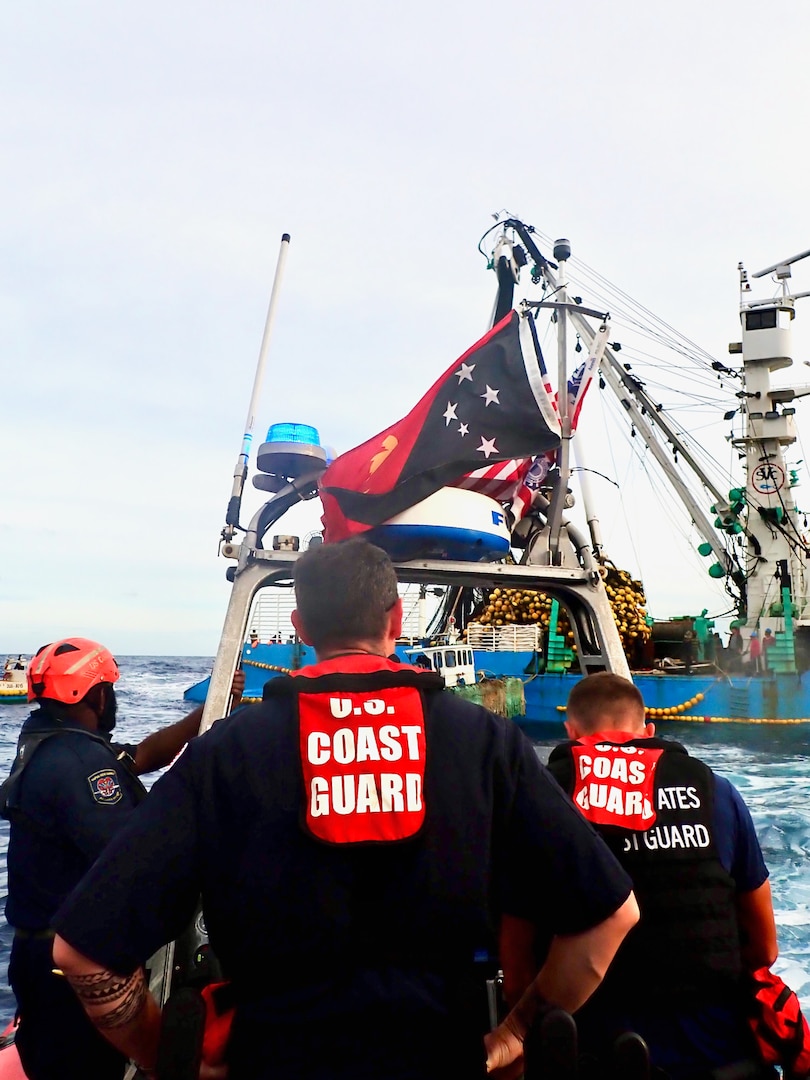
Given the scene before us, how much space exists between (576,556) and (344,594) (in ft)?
8.78

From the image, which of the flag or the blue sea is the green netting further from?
the flag

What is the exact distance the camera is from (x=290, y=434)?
13.0 ft

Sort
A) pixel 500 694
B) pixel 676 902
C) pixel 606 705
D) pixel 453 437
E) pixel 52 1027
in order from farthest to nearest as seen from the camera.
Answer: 1. pixel 500 694
2. pixel 453 437
3. pixel 52 1027
4. pixel 606 705
5. pixel 676 902

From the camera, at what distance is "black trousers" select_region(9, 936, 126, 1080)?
270cm

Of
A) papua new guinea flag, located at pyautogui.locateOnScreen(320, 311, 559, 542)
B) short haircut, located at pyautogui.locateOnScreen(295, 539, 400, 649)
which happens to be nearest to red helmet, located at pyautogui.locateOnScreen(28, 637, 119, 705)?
papua new guinea flag, located at pyautogui.locateOnScreen(320, 311, 559, 542)

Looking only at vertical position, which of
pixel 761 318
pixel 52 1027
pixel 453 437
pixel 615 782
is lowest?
pixel 52 1027

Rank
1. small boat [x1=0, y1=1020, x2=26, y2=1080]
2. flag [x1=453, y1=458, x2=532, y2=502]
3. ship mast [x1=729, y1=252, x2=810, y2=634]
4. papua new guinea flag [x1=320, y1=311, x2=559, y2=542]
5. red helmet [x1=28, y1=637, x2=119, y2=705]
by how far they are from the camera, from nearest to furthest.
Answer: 1. red helmet [x1=28, y1=637, x2=119, y2=705]
2. small boat [x1=0, y1=1020, x2=26, y2=1080]
3. papua new guinea flag [x1=320, y1=311, x2=559, y2=542]
4. flag [x1=453, y1=458, x2=532, y2=502]
5. ship mast [x1=729, y1=252, x2=810, y2=634]

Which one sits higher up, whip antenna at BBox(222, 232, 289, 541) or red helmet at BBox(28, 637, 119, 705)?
whip antenna at BBox(222, 232, 289, 541)

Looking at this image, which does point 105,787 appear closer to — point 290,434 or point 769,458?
point 290,434

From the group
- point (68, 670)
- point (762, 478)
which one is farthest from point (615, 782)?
point (762, 478)

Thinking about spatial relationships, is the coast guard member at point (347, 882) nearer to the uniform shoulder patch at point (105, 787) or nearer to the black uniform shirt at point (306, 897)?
the black uniform shirt at point (306, 897)

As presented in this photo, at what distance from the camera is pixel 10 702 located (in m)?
34.2

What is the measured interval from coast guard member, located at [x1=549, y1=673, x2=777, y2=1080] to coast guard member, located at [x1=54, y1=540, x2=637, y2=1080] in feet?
2.41

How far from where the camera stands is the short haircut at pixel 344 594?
180 centimetres
